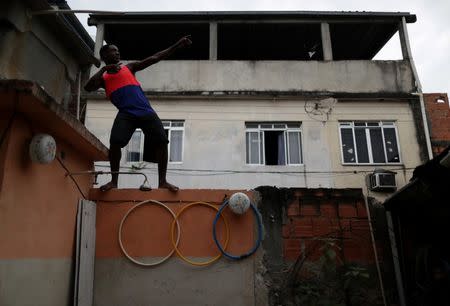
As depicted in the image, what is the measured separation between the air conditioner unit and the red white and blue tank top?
7.69 m

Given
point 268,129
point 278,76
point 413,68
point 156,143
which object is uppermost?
point 413,68

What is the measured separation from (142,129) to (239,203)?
4.29 ft

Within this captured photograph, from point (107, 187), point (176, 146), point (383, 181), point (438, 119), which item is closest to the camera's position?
point (107, 187)

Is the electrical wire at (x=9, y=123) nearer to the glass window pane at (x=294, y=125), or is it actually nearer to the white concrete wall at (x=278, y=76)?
the white concrete wall at (x=278, y=76)

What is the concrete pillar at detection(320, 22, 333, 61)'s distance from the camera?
474 inches

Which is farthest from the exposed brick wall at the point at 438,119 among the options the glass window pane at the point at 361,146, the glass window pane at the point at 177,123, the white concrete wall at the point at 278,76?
the glass window pane at the point at 177,123

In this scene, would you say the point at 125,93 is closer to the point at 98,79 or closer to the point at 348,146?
the point at 98,79

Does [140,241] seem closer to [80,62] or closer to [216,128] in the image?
[80,62]

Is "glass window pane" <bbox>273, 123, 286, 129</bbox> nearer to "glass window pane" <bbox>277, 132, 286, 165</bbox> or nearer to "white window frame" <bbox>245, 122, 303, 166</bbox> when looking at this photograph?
"white window frame" <bbox>245, 122, 303, 166</bbox>

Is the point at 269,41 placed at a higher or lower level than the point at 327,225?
higher

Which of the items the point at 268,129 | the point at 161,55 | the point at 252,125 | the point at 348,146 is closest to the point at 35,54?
the point at 161,55

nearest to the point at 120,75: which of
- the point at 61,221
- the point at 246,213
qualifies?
the point at 61,221

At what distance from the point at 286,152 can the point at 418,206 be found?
6643mm

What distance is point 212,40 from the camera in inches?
474
